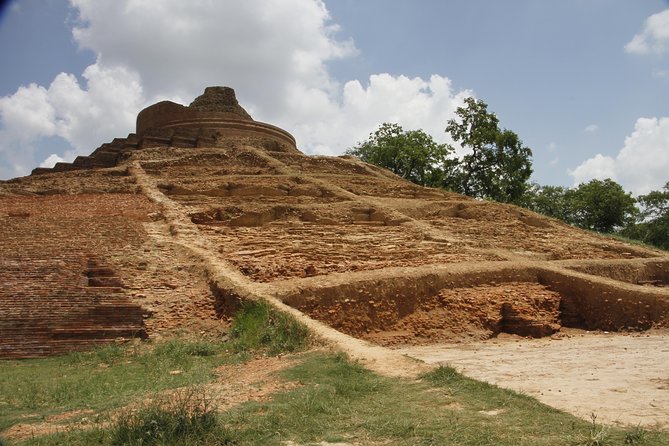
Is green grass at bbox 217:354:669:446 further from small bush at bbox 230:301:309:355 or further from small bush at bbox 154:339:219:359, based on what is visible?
small bush at bbox 154:339:219:359

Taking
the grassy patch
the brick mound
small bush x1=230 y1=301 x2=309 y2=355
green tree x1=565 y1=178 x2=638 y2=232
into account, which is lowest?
the grassy patch

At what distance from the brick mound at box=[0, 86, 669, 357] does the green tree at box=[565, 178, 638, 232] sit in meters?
17.5

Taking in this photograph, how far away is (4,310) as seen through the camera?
806cm

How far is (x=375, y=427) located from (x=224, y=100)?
922 inches

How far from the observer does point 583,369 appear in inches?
232

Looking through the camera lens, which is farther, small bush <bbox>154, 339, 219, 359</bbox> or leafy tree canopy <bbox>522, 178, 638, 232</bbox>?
leafy tree canopy <bbox>522, 178, 638, 232</bbox>

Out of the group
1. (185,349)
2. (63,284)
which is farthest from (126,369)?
(63,284)

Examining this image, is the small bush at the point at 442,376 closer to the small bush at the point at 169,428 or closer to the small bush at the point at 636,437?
the small bush at the point at 636,437

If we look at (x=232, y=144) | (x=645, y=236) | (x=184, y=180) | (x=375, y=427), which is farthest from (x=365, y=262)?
(x=645, y=236)

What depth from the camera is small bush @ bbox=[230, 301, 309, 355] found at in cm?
691

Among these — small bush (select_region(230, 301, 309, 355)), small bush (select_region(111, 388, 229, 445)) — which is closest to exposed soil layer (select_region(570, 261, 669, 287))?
small bush (select_region(230, 301, 309, 355))

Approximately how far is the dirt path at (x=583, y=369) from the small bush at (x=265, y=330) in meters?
1.49

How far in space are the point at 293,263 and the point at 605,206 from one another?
26904mm

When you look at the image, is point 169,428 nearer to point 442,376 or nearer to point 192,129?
point 442,376
